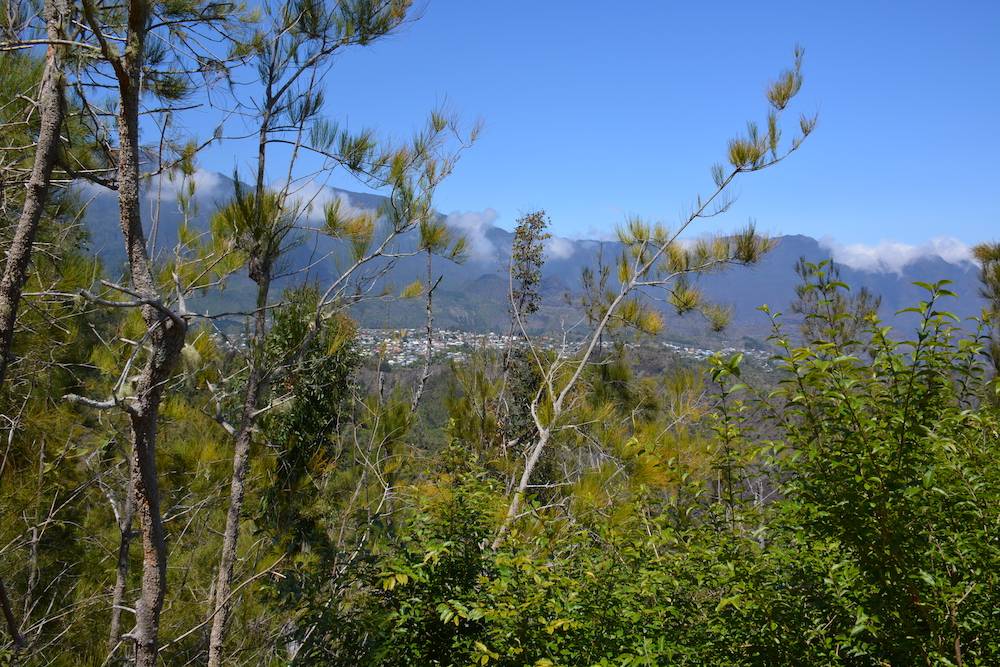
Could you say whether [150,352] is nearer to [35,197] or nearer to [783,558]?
[35,197]

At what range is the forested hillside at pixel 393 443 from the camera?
4.80 feet

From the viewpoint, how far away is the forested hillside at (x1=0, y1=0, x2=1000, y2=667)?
4.80 ft

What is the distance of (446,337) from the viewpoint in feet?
23.6

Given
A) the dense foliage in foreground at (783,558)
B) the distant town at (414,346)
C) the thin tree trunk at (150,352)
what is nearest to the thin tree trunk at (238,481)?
the dense foliage in foreground at (783,558)

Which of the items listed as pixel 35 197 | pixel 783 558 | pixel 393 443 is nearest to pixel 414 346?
→ pixel 393 443

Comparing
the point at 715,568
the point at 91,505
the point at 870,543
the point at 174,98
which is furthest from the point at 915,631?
the point at 91,505

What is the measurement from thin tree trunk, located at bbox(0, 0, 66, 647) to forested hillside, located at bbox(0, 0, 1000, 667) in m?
0.01

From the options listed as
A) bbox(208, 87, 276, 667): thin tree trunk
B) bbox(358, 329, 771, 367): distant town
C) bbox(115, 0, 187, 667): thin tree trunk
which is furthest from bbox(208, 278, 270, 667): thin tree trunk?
bbox(358, 329, 771, 367): distant town

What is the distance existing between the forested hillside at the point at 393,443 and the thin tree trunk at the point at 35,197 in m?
0.01

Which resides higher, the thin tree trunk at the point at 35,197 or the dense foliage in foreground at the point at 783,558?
the thin tree trunk at the point at 35,197

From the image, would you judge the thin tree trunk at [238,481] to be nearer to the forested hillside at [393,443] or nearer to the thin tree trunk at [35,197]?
the forested hillside at [393,443]

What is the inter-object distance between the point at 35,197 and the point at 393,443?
243 cm

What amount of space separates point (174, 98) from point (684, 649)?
302 centimetres

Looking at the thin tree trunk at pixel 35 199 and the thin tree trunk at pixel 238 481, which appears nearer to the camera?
the thin tree trunk at pixel 35 199
